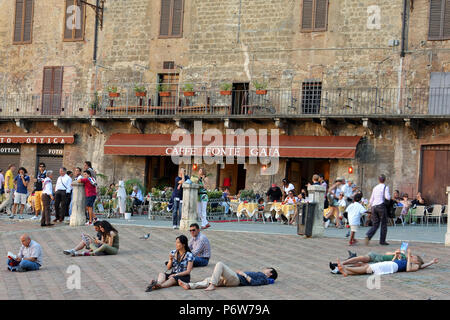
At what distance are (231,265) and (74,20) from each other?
20.5 metres

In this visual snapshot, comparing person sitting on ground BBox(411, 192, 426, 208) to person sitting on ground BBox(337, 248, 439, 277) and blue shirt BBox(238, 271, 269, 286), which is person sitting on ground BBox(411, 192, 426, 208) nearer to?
person sitting on ground BBox(337, 248, 439, 277)

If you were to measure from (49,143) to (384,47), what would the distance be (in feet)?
48.1

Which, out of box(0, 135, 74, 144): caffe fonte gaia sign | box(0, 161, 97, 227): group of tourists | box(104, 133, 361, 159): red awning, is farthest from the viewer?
box(0, 135, 74, 144): caffe fonte gaia sign

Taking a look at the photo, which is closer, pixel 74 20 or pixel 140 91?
pixel 140 91

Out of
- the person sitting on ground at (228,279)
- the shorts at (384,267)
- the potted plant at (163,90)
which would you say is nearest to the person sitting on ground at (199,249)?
the person sitting on ground at (228,279)

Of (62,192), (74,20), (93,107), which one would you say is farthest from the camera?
(74,20)

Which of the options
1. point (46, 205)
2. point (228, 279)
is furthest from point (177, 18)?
point (228, 279)

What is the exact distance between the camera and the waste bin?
54.2ft

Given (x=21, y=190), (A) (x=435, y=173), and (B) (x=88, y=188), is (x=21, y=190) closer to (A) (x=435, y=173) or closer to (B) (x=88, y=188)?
(B) (x=88, y=188)

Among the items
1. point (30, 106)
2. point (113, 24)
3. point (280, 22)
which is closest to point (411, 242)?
point (280, 22)

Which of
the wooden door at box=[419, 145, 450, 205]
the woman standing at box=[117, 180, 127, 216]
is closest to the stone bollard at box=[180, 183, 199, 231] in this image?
the woman standing at box=[117, 180, 127, 216]

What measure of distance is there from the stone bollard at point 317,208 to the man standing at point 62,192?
269 inches

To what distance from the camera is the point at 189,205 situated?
17.7 m

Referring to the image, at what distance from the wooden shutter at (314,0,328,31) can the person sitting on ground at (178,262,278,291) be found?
668 inches
